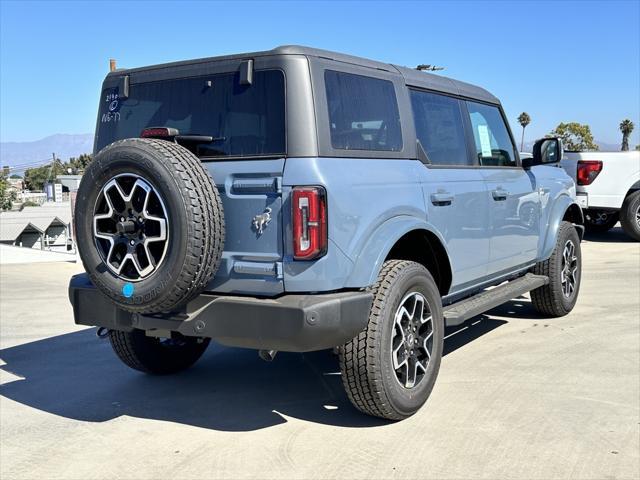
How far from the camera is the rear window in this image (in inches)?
145

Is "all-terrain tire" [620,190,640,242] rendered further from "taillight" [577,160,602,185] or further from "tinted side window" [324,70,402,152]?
"tinted side window" [324,70,402,152]

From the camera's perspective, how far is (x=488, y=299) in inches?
204

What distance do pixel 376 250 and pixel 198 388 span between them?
1875 mm

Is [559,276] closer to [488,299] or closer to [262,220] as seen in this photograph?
[488,299]

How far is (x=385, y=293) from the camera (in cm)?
378

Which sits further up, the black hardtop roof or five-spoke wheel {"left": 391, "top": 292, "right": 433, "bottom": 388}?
the black hardtop roof

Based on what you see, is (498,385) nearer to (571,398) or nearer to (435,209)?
(571,398)

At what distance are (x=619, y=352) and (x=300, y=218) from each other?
3.36 meters

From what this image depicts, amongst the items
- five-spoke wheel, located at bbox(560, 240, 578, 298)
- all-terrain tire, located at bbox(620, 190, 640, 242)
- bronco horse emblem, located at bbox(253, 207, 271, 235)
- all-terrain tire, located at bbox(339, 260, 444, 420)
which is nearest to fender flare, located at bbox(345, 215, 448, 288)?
all-terrain tire, located at bbox(339, 260, 444, 420)

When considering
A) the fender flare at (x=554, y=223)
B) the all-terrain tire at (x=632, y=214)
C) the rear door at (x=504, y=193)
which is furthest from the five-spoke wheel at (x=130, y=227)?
the all-terrain tire at (x=632, y=214)

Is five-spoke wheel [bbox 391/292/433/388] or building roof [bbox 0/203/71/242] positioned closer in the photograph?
five-spoke wheel [bbox 391/292/433/388]

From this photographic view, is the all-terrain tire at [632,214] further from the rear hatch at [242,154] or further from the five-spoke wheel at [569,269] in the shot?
the rear hatch at [242,154]

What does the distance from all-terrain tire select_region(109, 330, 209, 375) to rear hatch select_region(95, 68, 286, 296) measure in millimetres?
1331

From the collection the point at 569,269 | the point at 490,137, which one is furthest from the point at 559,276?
the point at 490,137
